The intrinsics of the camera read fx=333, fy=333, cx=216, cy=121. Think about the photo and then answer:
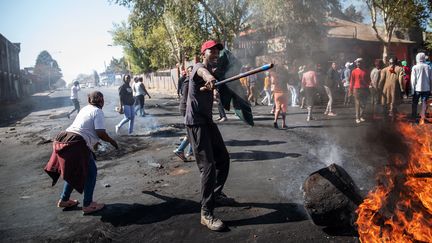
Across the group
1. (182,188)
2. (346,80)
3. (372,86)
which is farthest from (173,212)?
(346,80)

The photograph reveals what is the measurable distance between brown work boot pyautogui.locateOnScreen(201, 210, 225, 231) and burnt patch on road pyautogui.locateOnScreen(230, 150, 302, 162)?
296 cm

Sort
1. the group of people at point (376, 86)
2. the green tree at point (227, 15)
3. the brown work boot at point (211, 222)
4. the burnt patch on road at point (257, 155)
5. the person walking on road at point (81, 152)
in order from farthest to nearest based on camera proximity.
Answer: the green tree at point (227, 15) < the group of people at point (376, 86) < the burnt patch on road at point (257, 155) < the person walking on road at point (81, 152) < the brown work boot at point (211, 222)

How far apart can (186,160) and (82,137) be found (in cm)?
290

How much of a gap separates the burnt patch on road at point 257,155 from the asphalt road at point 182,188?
0.02m

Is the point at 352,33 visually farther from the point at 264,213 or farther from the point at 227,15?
the point at 264,213

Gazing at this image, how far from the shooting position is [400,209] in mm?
3023

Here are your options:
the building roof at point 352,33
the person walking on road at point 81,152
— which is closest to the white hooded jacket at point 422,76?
the person walking on road at point 81,152

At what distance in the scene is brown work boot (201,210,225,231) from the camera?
3650mm

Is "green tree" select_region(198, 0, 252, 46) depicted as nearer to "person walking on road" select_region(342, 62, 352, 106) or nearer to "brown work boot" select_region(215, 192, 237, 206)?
"person walking on road" select_region(342, 62, 352, 106)

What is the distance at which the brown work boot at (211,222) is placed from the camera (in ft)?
12.0

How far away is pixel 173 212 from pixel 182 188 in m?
0.94

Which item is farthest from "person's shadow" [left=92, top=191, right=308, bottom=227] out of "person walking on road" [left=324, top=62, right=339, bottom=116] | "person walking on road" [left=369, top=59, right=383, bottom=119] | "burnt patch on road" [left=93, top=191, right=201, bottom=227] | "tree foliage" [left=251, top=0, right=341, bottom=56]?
"tree foliage" [left=251, top=0, right=341, bottom=56]

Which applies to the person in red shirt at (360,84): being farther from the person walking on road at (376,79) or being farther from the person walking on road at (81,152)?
the person walking on road at (81,152)

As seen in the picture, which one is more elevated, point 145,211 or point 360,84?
point 360,84
